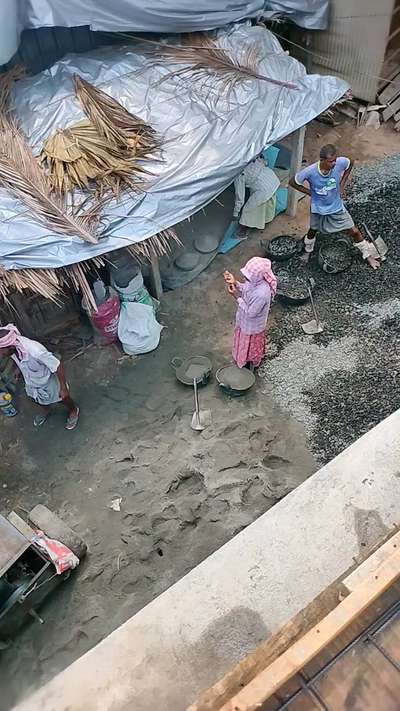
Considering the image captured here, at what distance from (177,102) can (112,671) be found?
21.6ft

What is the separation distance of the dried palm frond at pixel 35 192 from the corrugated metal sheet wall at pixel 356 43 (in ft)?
18.6

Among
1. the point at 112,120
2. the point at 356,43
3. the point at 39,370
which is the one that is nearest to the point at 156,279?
the point at 112,120

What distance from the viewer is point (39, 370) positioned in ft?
20.9

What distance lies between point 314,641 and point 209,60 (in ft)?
Result: 24.6

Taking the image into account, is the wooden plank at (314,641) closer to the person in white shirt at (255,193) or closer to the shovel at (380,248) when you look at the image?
the shovel at (380,248)

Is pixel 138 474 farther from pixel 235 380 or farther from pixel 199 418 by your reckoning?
pixel 235 380

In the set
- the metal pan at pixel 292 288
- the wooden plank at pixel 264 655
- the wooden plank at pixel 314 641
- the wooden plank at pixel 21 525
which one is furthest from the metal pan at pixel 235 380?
the wooden plank at pixel 314 641

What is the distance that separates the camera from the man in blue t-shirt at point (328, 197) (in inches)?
293

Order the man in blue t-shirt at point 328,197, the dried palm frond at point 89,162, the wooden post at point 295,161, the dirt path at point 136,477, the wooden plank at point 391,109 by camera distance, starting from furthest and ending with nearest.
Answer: the wooden plank at point 391,109 → the wooden post at point 295,161 → the man in blue t-shirt at point 328,197 → the dried palm frond at point 89,162 → the dirt path at point 136,477

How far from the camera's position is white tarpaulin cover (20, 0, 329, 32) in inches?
289

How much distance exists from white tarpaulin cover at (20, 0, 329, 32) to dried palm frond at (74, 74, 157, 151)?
0.85m

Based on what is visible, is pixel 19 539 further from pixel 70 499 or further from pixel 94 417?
pixel 94 417

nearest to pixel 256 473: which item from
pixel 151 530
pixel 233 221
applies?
pixel 151 530

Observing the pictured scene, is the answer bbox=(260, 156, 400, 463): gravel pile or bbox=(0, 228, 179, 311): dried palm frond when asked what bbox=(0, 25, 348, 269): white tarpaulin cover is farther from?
bbox=(260, 156, 400, 463): gravel pile
